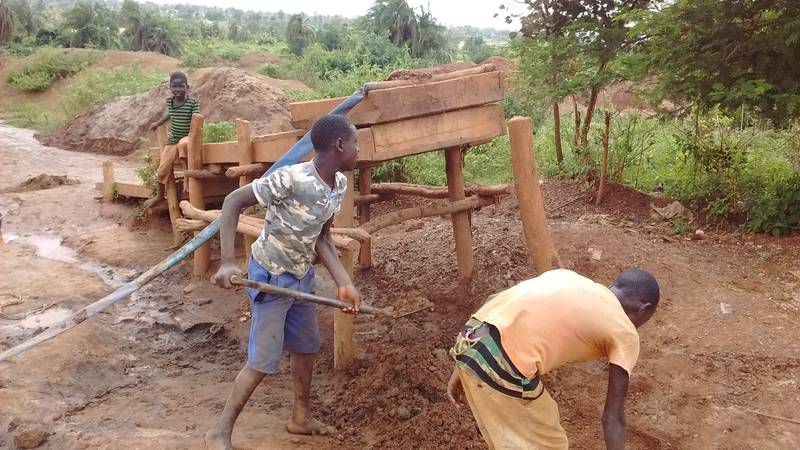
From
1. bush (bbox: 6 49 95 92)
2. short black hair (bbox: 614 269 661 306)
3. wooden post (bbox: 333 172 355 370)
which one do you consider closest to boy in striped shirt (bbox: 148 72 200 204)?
wooden post (bbox: 333 172 355 370)

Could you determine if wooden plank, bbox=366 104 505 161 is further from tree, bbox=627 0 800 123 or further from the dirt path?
tree, bbox=627 0 800 123

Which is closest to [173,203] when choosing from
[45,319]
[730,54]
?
[45,319]

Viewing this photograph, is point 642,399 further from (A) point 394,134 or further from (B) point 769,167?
(B) point 769,167

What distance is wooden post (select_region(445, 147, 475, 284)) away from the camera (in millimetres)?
4781

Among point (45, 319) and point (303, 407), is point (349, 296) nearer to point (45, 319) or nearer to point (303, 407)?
point (303, 407)

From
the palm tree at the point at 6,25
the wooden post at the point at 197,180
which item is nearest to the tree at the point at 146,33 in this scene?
the palm tree at the point at 6,25

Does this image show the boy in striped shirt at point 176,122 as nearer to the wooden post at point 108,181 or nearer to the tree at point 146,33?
the wooden post at point 108,181

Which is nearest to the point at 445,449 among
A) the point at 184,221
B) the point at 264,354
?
the point at 264,354

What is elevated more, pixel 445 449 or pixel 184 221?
pixel 184 221

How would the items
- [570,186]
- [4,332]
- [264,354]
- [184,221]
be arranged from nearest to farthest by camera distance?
[264,354] < [184,221] < [4,332] < [570,186]

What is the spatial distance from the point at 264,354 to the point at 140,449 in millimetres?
832

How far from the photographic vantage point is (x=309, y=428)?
11.8ft

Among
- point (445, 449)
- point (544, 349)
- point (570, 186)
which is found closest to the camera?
point (544, 349)

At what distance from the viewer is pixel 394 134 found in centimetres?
381
